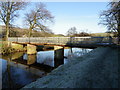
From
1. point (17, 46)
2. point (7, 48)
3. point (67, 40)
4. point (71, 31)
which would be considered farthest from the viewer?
point (71, 31)

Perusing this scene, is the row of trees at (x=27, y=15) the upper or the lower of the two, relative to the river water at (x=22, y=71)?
upper

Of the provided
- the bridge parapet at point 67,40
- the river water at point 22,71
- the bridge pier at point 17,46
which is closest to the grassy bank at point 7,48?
the bridge pier at point 17,46

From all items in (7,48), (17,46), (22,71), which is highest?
(17,46)

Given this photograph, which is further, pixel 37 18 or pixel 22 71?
pixel 37 18

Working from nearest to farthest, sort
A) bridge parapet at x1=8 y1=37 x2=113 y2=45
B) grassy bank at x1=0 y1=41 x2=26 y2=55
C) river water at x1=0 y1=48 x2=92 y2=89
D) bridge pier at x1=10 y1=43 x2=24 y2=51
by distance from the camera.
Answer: river water at x1=0 y1=48 x2=92 y2=89
bridge parapet at x1=8 y1=37 x2=113 y2=45
grassy bank at x1=0 y1=41 x2=26 y2=55
bridge pier at x1=10 y1=43 x2=24 y2=51

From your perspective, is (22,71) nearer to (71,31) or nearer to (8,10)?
(8,10)

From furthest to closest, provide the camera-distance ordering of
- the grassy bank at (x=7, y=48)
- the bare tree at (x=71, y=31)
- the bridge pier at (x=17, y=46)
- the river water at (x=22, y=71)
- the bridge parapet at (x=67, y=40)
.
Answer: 1. the bare tree at (x=71, y=31)
2. the bridge pier at (x=17, y=46)
3. the grassy bank at (x=7, y=48)
4. the bridge parapet at (x=67, y=40)
5. the river water at (x=22, y=71)

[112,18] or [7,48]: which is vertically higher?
[112,18]

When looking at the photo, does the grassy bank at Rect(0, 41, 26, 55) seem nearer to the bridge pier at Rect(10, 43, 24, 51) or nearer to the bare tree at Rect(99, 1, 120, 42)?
the bridge pier at Rect(10, 43, 24, 51)

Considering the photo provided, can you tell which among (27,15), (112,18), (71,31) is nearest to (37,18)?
(27,15)

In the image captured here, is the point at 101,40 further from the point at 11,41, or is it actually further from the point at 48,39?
the point at 11,41

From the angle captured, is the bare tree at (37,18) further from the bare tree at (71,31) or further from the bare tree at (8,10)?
the bare tree at (71,31)

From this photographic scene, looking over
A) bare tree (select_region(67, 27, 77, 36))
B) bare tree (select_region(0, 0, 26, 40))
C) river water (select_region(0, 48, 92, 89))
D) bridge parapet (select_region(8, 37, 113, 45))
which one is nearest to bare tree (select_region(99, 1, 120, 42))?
bridge parapet (select_region(8, 37, 113, 45))

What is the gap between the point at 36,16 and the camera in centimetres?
2520
